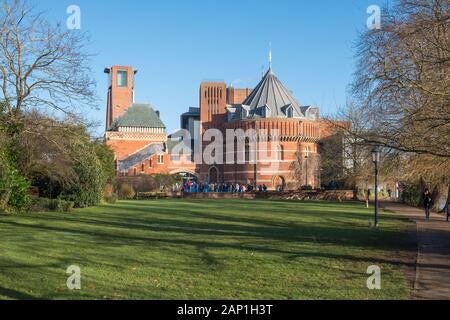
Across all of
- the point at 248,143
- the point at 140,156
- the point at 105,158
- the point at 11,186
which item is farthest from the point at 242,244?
the point at 140,156

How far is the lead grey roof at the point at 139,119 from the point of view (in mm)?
84000

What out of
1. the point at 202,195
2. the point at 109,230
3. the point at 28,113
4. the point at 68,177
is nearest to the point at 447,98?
the point at 109,230

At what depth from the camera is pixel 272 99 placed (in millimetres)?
84062

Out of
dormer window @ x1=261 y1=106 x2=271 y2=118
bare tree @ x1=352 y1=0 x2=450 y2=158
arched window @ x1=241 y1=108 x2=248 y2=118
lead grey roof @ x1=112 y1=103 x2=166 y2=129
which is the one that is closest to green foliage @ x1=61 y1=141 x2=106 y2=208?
bare tree @ x1=352 y1=0 x2=450 y2=158

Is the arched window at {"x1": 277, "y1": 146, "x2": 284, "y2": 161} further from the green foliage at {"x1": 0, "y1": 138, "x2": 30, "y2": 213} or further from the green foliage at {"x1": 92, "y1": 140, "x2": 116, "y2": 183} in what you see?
the green foliage at {"x1": 0, "y1": 138, "x2": 30, "y2": 213}

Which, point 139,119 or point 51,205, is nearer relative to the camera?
point 51,205

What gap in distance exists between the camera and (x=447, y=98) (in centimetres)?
1310

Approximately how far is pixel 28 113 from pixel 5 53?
390 centimetres

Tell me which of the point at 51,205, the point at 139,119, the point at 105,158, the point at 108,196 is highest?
the point at 139,119

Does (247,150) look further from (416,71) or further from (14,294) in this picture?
(14,294)

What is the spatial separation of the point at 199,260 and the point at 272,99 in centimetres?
7404

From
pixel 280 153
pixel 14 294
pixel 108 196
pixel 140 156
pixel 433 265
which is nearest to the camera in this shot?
pixel 14 294

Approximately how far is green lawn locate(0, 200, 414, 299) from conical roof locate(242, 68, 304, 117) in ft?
208

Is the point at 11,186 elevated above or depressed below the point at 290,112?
below
